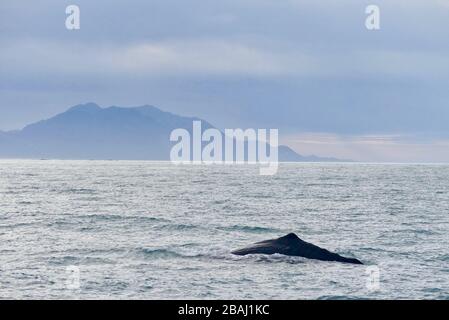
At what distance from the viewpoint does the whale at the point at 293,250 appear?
104 ft

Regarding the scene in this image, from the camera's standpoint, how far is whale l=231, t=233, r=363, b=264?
3178cm

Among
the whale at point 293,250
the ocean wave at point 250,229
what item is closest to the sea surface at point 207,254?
the ocean wave at point 250,229

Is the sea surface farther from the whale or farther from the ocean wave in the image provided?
the whale

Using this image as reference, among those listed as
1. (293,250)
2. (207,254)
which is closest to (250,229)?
(207,254)

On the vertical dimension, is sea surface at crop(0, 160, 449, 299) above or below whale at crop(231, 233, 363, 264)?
below

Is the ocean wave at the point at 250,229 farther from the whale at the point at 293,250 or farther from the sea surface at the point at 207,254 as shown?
the whale at the point at 293,250

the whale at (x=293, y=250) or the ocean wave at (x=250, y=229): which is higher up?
the whale at (x=293, y=250)

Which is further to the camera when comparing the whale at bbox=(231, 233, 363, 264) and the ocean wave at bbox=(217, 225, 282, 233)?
the ocean wave at bbox=(217, 225, 282, 233)

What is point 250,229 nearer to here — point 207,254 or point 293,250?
point 207,254

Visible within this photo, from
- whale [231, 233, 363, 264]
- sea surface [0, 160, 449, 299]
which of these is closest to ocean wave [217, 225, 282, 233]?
sea surface [0, 160, 449, 299]

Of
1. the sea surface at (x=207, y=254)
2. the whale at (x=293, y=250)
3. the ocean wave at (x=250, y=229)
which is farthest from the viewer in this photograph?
the ocean wave at (x=250, y=229)

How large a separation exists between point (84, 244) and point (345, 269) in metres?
16.2

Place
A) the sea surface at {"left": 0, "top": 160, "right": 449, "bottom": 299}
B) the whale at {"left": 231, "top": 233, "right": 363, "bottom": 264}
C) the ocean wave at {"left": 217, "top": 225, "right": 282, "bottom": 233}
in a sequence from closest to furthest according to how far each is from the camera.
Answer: the sea surface at {"left": 0, "top": 160, "right": 449, "bottom": 299} → the whale at {"left": 231, "top": 233, "right": 363, "bottom": 264} → the ocean wave at {"left": 217, "top": 225, "right": 282, "bottom": 233}

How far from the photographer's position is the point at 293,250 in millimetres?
31969
